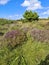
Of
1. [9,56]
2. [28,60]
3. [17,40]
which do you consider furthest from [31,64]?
[17,40]

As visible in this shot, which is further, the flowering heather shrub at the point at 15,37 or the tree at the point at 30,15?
the tree at the point at 30,15

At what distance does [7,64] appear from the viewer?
9461 millimetres

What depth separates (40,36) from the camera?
16719 mm

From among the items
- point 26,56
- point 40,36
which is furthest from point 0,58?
point 40,36

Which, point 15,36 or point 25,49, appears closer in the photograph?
point 25,49

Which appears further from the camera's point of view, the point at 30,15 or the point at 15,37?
the point at 30,15

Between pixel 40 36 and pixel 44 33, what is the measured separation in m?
0.65

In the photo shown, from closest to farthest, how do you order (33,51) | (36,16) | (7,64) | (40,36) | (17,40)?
(7,64) → (33,51) → (17,40) → (40,36) → (36,16)

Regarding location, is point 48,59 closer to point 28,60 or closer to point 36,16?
point 28,60

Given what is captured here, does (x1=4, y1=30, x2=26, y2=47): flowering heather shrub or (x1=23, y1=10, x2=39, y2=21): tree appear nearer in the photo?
(x1=4, y1=30, x2=26, y2=47): flowering heather shrub

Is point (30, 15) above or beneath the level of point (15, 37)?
beneath

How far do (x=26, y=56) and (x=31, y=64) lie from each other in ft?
1.42

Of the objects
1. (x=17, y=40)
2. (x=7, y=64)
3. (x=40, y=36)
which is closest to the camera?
(x=7, y=64)

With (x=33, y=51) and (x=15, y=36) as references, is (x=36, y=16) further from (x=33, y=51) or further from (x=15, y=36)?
(x=33, y=51)
